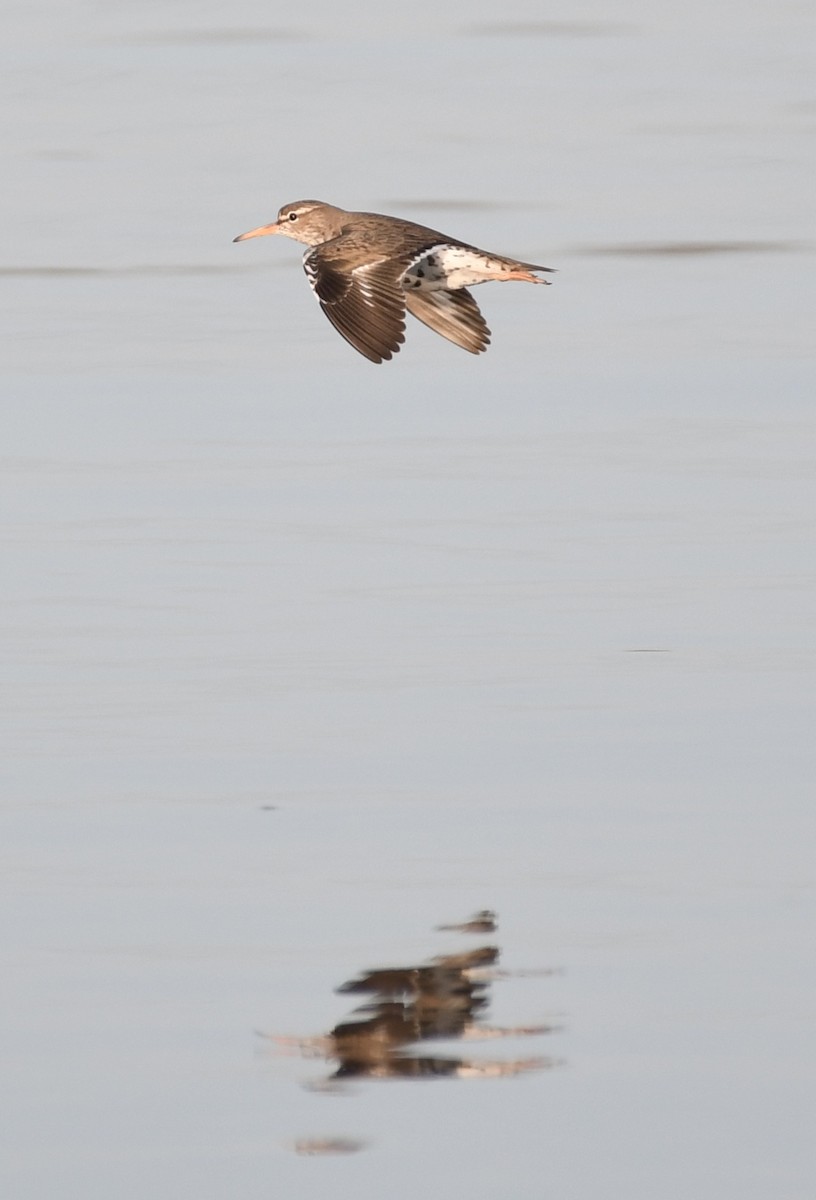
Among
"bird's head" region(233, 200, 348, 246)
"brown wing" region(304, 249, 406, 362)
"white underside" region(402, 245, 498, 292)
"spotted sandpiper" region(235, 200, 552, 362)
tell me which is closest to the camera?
"brown wing" region(304, 249, 406, 362)

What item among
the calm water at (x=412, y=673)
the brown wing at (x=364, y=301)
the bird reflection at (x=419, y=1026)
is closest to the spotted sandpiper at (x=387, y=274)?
the brown wing at (x=364, y=301)

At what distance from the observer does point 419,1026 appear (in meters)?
5.88

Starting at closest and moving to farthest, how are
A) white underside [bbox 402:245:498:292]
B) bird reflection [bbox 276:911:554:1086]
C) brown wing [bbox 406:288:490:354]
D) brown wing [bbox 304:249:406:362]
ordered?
bird reflection [bbox 276:911:554:1086] → brown wing [bbox 304:249:406:362] → white underside [bbox 402:245:498:292] → brown wing [bbox 406:288:490:354]

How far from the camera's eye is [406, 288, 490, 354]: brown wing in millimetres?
10859

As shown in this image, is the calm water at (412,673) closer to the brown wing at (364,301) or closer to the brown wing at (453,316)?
the brown wing at (453,316)

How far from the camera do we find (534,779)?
7223mm

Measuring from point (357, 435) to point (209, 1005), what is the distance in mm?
5007

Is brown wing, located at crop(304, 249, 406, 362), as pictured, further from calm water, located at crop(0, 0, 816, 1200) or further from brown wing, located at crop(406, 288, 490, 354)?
brown wing, located at crop(406, 288, 490, 354)

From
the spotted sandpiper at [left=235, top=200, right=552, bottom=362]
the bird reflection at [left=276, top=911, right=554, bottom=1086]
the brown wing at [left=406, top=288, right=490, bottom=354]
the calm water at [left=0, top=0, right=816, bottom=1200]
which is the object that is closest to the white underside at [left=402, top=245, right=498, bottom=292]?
the spotted sandpiper at [left=235, top=200, right=552, bottom=362]

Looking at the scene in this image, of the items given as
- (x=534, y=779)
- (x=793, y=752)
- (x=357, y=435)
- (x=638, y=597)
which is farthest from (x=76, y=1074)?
(x=357, y=435)

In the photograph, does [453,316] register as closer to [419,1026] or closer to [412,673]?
[412,673]

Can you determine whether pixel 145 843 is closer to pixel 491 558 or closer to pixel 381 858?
pixel 381 858

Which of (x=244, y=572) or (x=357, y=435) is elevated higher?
(x=357, y=435)

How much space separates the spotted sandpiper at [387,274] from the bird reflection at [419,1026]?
358 centimetres
